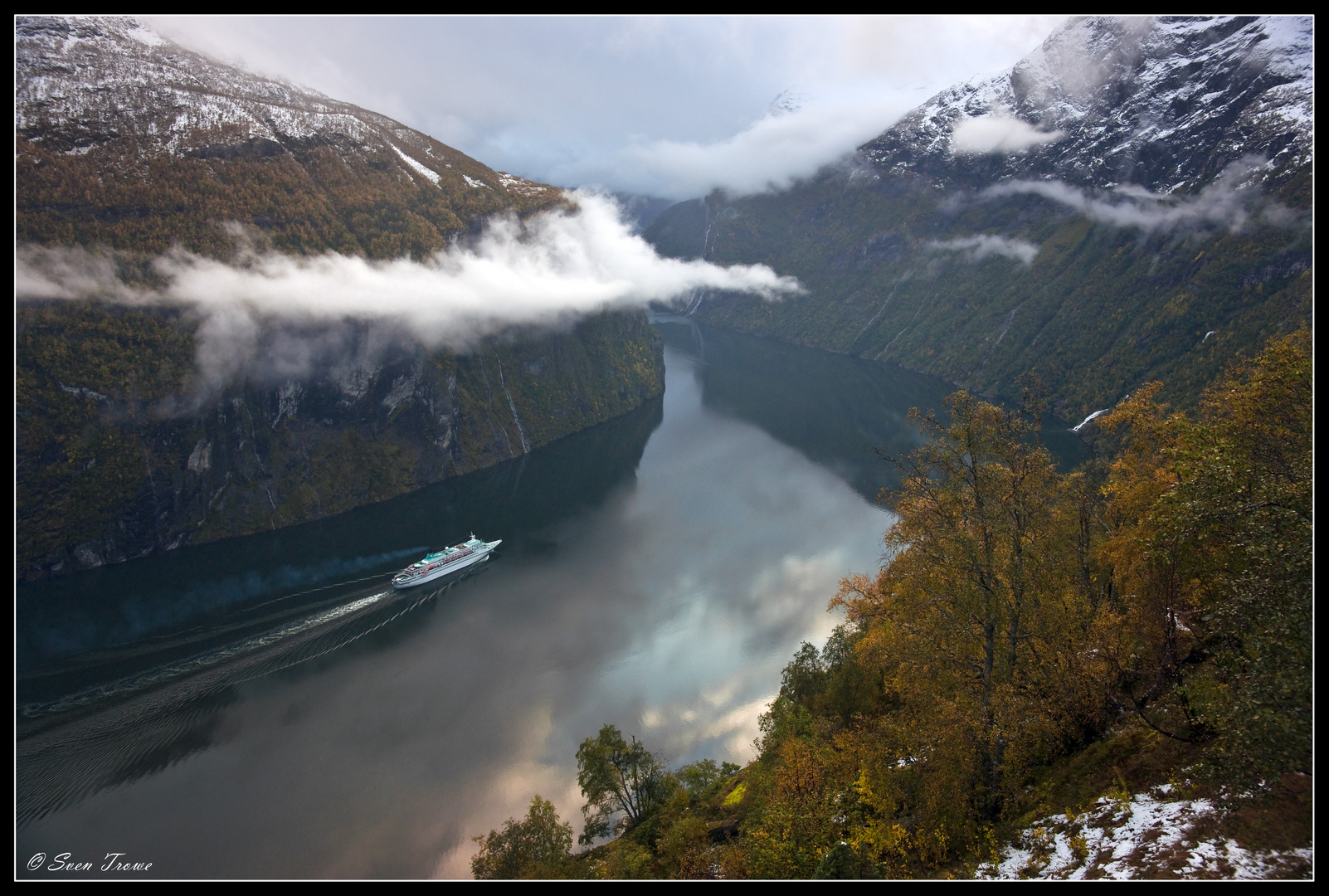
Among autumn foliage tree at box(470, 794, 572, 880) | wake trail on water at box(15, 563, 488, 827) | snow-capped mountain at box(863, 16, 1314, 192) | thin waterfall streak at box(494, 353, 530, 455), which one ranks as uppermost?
snow-capped mountain at box(863, 16, 1314, 192)

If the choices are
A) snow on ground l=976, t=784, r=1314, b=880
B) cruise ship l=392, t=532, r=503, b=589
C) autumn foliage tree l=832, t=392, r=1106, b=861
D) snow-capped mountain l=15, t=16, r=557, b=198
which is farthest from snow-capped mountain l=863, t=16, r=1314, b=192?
snow-capped mountain l=15, t=16, r=557, b=198

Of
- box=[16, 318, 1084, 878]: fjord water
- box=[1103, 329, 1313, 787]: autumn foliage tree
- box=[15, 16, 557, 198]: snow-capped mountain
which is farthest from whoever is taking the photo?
box=[15, 16, 557, 198]: snow-capped mountain

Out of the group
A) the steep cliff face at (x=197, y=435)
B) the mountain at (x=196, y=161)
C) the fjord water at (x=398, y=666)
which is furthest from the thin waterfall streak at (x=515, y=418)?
the mountain at (x=196, y=161)

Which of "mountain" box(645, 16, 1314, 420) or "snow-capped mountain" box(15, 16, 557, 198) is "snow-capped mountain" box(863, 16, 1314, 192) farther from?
"snow-capped mountain" box(15, 16, 557, 198)

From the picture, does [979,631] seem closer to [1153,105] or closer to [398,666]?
[398,666]

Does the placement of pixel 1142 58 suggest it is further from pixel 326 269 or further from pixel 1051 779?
pixel 1051 779

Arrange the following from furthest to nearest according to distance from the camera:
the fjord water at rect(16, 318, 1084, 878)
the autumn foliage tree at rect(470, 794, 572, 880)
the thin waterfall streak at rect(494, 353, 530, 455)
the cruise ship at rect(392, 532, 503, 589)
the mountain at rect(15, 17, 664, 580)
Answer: the thin waterfall streak at rect(494, 353, 530, 455) → the mountain at rect(15, 17, 664, 580) → the cruise ship at rect(392, 532, 503, 589) → the fjord water at rect(16, 318, 1084, 878) → the autumn foliage tree at rect(470, 794, 572, 880)

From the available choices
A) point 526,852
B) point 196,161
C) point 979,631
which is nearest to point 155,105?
point 196,161

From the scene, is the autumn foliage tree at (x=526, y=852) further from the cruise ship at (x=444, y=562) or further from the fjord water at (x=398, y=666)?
the cruise ship at (x=444, y=562)
